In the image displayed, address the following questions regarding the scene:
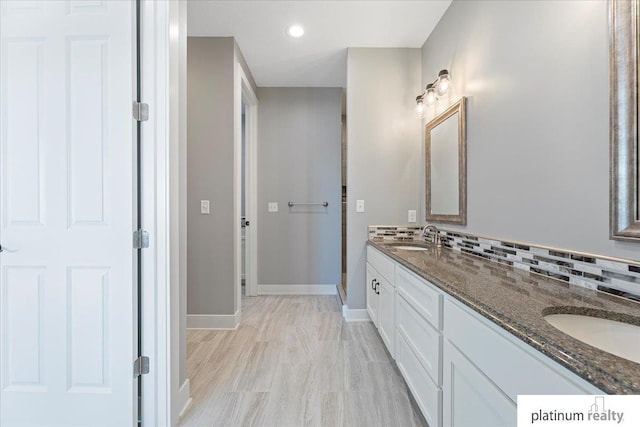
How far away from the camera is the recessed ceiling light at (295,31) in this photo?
2457mm

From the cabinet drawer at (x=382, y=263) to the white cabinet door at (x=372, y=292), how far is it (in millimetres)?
70

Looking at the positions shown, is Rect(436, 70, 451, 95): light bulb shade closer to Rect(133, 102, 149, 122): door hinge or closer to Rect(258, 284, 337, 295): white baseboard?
Rect(133, 102, 149, 122): door hinge

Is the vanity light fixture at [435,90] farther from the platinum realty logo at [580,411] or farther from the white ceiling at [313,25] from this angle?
the platinum realty logo at [580,411]

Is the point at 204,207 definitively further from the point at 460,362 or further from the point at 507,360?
the point at 507,360

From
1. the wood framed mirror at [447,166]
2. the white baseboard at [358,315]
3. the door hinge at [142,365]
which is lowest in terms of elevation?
the white baseboard at [358,315]

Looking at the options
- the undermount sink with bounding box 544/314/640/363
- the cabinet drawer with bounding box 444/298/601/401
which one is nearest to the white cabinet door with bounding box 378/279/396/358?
the cabinet drawer with bounding box 444/298/601/401

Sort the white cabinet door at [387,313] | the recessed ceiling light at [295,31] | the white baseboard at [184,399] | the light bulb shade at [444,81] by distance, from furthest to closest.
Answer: the recessed ceiling light at [295,31] < the light bulb shade at [444,81] < the white cabinet door at [387,313] < the white baseboard at [184,399]

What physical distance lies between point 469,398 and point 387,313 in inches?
41.5

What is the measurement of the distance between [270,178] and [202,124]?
1.22m

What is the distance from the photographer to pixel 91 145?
4.41ft

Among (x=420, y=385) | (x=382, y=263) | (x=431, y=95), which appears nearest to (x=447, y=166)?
(x=431, y=95)

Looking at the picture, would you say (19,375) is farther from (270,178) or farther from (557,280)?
(270,178)

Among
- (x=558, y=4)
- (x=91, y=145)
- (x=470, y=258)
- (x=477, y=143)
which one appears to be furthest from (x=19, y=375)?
(x=558, y=4)

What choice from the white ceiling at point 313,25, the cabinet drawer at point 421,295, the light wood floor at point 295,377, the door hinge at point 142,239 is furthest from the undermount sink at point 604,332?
the white ceiling at point 313,25
